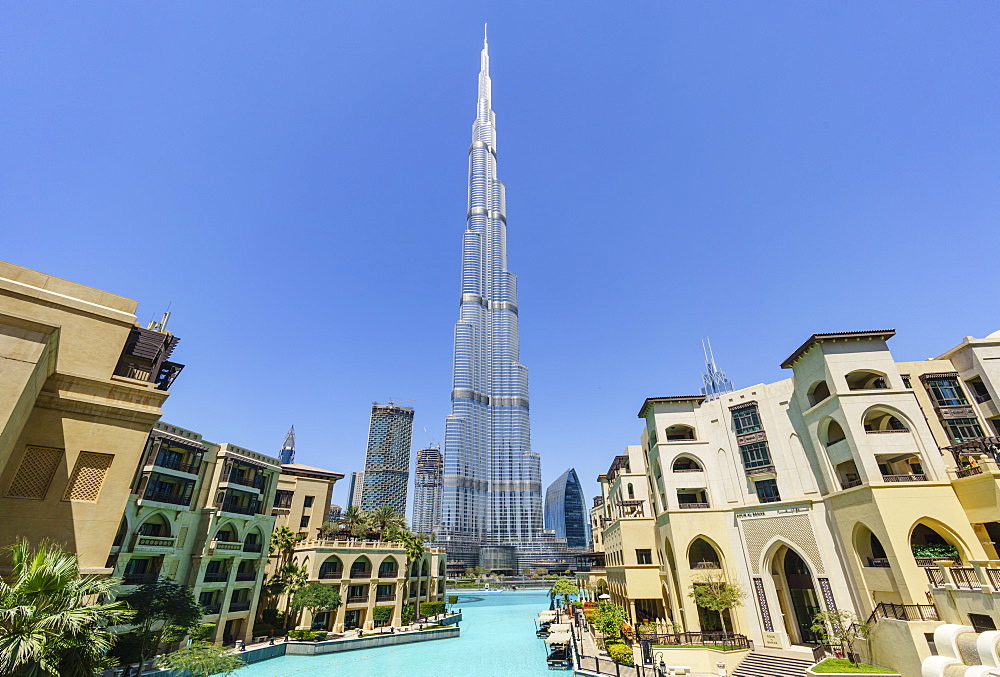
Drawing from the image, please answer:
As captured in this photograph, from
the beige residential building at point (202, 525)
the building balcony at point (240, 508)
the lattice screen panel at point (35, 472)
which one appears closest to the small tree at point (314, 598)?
the beige residential building at point (202, 525)

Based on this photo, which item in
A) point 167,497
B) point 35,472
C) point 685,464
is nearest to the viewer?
point 35,472

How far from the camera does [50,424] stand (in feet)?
43.6

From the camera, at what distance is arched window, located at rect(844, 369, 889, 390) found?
30500mm

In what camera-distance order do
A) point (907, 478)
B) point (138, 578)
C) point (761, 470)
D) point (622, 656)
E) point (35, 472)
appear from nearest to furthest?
point (35, 472)
point (907, 478)
point (622, 656)
point (138, 578)
point (761, 470)

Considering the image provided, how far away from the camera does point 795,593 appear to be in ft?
107

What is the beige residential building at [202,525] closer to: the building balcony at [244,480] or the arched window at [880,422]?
the building balcony at [244,480]

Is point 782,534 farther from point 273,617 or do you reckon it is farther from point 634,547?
point 273,617

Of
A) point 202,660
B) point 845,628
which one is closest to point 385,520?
point 202,660

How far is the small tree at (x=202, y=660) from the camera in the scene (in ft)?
78.2

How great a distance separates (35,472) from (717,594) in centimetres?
3777

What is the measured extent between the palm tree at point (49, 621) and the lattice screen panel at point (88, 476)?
2.49 metres

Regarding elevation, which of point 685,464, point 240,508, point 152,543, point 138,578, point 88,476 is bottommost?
point 138,578

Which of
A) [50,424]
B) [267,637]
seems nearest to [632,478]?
[267,637]

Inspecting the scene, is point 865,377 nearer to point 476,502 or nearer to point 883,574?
point 883,574
